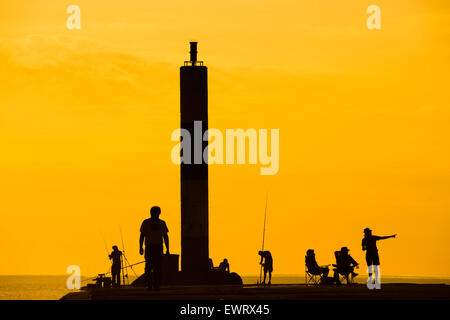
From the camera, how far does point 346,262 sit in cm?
4272

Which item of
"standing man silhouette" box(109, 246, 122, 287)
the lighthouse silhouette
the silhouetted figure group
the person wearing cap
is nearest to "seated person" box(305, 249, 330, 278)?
the silhouetted figure group

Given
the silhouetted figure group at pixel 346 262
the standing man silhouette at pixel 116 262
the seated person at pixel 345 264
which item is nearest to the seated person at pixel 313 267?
the silhouetted figure group at pixel 346 262

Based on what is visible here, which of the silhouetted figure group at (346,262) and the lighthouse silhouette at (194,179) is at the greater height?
the lighthouse silhouette at (194,179)

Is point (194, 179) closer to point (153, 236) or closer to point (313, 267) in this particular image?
point (313, 267)

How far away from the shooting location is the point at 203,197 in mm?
67875

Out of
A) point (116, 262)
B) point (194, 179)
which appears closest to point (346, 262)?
point (116, 262)

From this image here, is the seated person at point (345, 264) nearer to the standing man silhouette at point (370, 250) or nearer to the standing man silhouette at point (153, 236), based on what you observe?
the standing man silhouette at point (370, 250)

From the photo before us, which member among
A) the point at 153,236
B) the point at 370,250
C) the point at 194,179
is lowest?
the point at 370,250

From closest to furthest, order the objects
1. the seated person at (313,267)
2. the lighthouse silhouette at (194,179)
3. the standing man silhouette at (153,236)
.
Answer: the standing man silhouette at (153,236) → the seated person at (313,267) → the lighthouse silhouette at (194,179)

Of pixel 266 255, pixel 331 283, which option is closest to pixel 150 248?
pixel 331 283

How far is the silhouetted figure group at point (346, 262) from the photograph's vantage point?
37250mm

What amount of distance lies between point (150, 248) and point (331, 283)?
14.1 m

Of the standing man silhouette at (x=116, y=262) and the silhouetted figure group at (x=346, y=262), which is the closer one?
the silhouetted figure group at (x=346, y=262)
